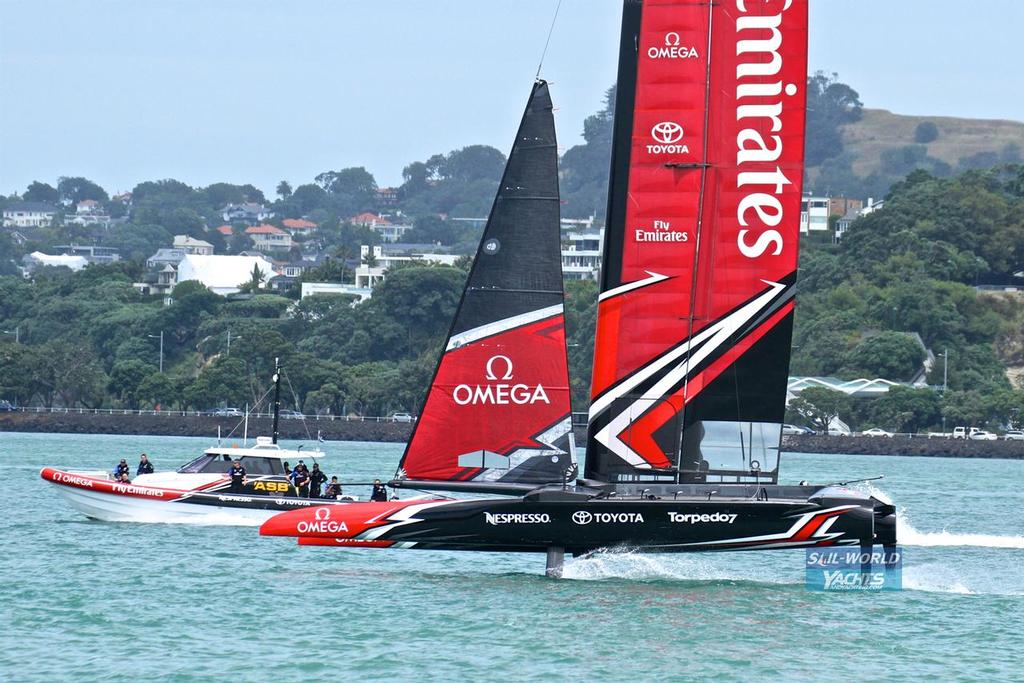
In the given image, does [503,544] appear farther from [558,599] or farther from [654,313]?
[654,313]

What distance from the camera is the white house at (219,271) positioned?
18275cm

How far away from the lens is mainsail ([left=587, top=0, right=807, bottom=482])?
24781 mm

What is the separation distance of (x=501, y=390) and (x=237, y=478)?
8.60 meters

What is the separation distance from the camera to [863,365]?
11412 cm

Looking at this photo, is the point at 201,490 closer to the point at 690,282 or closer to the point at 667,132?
the point at 690,282

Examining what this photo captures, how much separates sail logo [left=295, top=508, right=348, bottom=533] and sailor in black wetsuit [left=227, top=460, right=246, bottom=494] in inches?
327

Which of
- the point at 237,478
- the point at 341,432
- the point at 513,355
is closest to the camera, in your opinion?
the point at 513,355

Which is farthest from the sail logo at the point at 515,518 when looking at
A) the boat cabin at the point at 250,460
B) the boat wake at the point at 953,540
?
the boat cabin at the point at 250,460

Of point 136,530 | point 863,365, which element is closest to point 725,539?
point 136,530

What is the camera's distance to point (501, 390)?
1022 inches

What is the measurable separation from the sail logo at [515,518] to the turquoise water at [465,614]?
973 millimetres

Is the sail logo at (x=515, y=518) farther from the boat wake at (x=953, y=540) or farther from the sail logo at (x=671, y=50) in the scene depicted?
the boat wake at (x=953, y=540)

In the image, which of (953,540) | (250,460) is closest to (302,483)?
(250,460)
